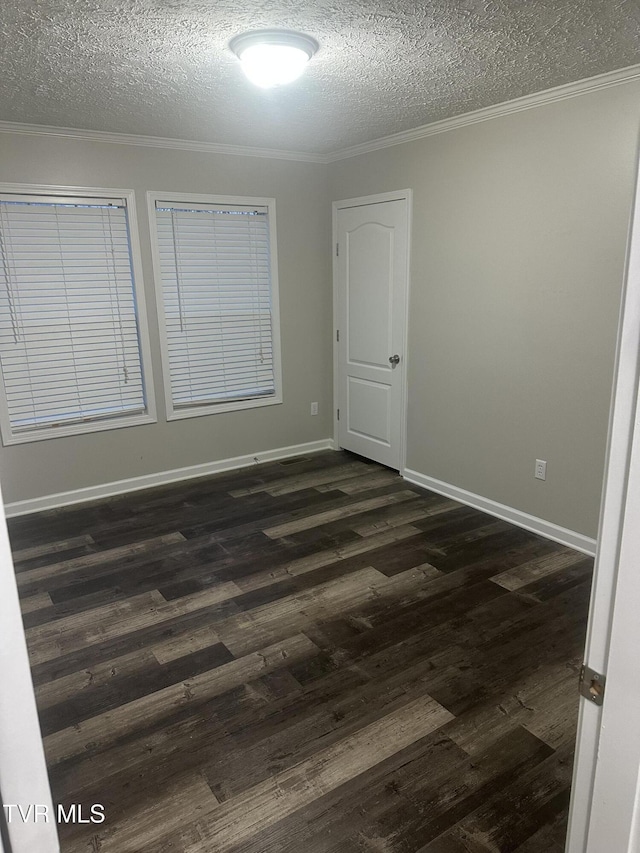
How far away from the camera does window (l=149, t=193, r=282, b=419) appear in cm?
431

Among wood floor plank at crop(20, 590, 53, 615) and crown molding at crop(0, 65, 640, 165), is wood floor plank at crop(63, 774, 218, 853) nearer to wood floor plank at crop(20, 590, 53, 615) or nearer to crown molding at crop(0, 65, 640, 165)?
wood floor plank at crop(20, 590, 53, 615)

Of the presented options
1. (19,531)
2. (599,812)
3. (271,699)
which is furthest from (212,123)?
(599,812)

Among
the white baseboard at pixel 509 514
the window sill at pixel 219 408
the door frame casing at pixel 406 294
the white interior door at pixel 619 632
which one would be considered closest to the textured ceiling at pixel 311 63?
the door frame casing at pixel 406 294

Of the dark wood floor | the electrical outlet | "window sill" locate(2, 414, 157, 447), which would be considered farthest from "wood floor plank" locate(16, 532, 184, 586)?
the electrical outlet

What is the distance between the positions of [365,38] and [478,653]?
2.63 meters

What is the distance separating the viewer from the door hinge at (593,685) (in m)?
0.91

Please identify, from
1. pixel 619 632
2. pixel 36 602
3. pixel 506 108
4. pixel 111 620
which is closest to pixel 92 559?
pixel 36 602

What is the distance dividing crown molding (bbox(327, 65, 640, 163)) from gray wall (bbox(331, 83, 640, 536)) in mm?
42

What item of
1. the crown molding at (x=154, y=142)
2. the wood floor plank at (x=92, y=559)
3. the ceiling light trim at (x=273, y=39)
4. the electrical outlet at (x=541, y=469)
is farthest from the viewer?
the crown molding at (x=154, y=142)

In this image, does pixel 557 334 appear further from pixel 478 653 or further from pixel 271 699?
pixel 271 699

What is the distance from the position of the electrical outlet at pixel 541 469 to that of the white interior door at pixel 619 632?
2699mm

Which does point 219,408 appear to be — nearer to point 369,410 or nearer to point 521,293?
point 369,410

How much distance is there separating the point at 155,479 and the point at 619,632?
4.06 m

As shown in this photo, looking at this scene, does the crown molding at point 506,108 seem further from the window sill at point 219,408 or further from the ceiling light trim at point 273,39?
the window sill at point 219,408
